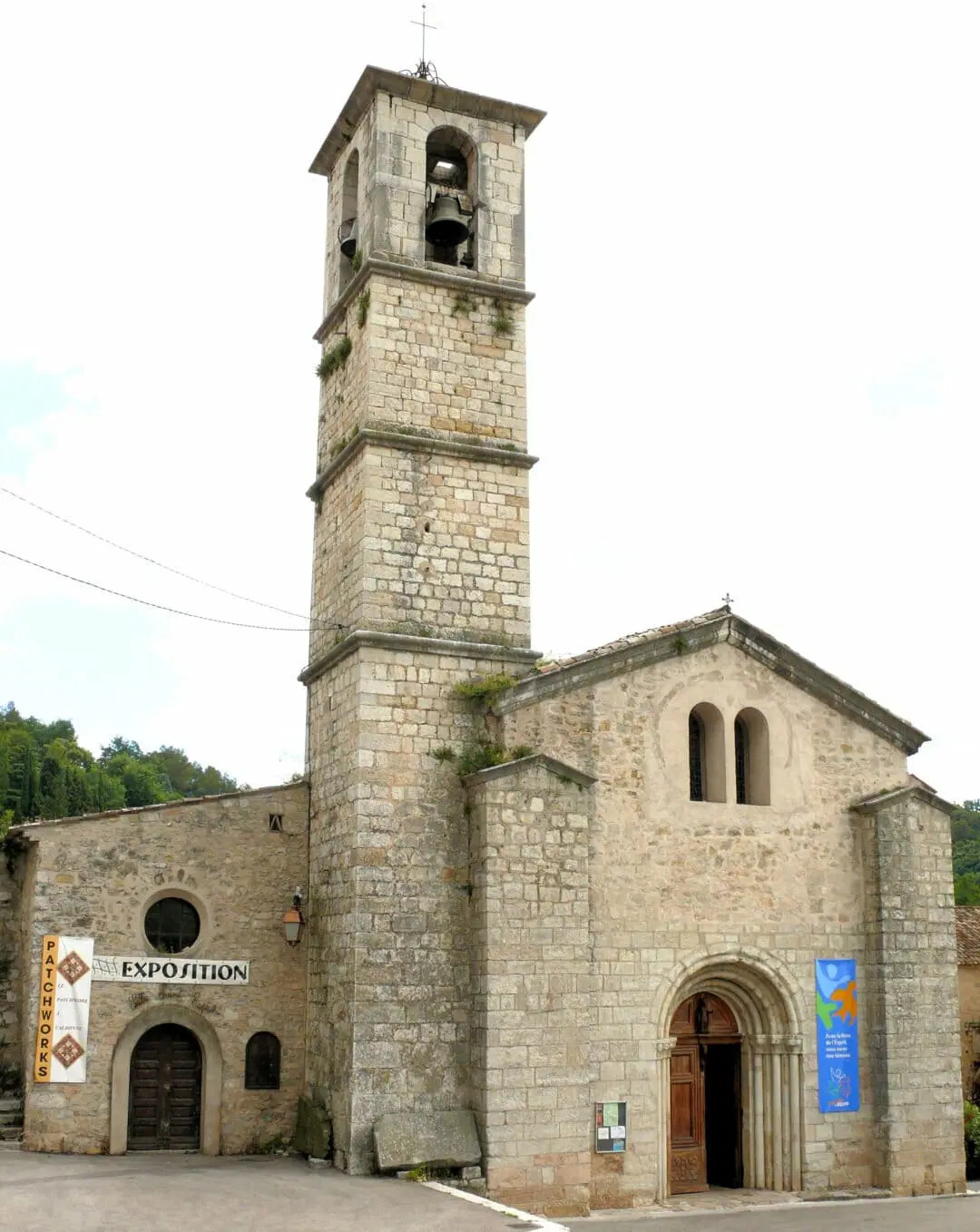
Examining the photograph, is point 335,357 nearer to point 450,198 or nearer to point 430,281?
point 430,281

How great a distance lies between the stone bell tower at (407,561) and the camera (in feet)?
53.9

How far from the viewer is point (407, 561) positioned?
17.9 metres

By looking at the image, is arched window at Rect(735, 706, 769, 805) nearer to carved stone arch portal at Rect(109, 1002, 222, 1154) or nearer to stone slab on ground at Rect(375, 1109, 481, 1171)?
stone slab on ground at Rect(375, 1109, 481, 1171)

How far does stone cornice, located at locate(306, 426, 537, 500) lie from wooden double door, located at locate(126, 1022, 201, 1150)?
7.91 m

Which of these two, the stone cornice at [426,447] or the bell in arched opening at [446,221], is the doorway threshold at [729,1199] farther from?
the bell in arched opening at [446,221]

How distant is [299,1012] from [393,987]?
2208 millimetres

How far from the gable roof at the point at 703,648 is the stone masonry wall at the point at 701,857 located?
5.0 inches

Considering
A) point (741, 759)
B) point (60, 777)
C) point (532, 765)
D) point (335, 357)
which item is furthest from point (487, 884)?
point (60, 777)

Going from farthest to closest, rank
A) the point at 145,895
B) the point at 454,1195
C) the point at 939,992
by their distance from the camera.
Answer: the point at 939,992 < the point at 145,895 < the point at 454,1195

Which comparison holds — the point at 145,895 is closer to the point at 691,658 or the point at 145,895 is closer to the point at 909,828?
the point at 691,658

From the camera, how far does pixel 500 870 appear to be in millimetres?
16391

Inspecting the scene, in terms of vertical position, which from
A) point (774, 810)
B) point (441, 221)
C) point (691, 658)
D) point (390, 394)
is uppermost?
point (441, 221)

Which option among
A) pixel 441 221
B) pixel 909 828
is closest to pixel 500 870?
pixel 909 828

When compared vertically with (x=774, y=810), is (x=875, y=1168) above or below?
below
